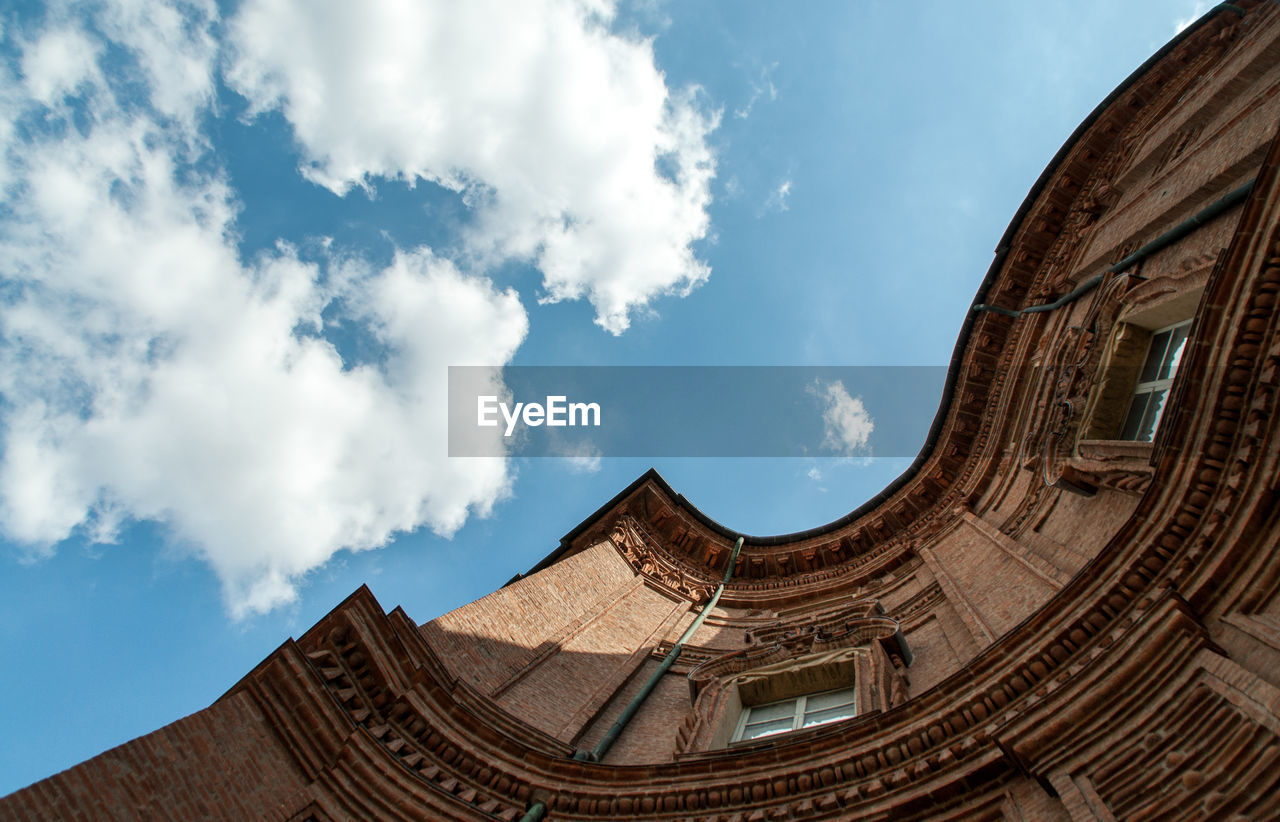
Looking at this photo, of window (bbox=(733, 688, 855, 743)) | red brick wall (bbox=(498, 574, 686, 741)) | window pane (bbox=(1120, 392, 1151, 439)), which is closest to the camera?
window (bbox=(733, 688, 855, 743))

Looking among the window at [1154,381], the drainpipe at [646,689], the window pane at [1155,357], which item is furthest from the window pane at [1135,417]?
the drainpipe at [646,689]

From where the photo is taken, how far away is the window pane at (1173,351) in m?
9.80

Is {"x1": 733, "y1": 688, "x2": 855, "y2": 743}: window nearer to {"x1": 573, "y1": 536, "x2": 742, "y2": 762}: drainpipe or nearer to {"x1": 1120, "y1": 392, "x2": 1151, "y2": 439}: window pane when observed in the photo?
{"x1": 573, "y1": 536, "x2": 742, "y2": 762}: drainpipe

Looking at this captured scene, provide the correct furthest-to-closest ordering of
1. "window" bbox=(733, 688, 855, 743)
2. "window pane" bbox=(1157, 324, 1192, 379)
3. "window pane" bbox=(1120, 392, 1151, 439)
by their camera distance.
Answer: "window pane" bbox=(1120, 392, 1151, 439)
"window pane" bbox=(1157, 324, 1192, 379)
"window" bbox=(733, 688, 855, 743)

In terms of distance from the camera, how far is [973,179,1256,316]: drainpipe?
9.43 m

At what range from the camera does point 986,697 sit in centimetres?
695

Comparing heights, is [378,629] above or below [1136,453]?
above

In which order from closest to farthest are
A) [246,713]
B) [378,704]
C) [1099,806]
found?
[1099,806]
[246,713]
[378,704]

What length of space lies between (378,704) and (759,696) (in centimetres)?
544

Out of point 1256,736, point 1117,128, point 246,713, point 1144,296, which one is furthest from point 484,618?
point 1117,128

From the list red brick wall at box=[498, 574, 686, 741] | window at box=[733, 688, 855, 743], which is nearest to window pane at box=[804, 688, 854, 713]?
window at box=[733, 688, 855, 743]

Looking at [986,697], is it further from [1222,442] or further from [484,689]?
[484,689]

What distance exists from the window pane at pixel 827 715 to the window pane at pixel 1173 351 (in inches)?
248

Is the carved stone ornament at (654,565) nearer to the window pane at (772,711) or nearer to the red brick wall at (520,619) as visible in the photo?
the red brick wall at (520,619)
